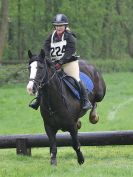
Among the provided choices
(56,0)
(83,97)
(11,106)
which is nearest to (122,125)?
(11,106)

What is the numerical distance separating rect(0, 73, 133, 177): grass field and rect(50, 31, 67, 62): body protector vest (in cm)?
204

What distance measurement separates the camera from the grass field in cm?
938

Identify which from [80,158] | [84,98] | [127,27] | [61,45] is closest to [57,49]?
[61,45]

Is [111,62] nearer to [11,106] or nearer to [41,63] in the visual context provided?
[11,106]

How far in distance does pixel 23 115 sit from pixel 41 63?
49.3 feet

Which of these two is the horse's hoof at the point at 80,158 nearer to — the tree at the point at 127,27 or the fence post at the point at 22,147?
the fence post at the point at 22,147

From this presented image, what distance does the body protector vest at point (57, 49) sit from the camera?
35.2 ft

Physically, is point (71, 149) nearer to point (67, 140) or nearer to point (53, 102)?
point (67, 140)

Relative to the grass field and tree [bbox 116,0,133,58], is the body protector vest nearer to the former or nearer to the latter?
the grass field

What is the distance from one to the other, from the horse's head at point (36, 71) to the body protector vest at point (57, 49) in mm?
1016

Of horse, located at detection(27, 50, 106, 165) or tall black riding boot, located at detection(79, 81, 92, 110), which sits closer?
horse, located at detection(27, 50, 106, 165)

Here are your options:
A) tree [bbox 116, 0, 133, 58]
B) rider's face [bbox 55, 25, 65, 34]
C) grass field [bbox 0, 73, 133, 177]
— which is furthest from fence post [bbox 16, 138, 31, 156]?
tree [bbox 116, 0, 133, 58]

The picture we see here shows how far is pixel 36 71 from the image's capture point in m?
9.45

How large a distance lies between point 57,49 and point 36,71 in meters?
1.41
